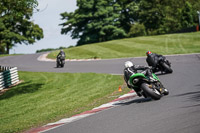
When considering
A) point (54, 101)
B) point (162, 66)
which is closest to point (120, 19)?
point (162, 66)

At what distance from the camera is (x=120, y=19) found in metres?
77.3

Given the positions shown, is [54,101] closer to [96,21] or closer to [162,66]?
[162,66]

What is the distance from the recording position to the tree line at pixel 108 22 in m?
70.0

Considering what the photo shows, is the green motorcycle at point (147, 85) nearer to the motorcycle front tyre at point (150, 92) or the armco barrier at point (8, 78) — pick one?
the motorcycle front tyre at point (150, 92)

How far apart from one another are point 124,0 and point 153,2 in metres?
9.54

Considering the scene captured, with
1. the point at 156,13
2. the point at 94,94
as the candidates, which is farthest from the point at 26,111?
the point at 156,13

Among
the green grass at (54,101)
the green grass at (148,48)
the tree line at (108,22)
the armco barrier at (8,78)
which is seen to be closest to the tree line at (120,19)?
the tree line at (108,22)

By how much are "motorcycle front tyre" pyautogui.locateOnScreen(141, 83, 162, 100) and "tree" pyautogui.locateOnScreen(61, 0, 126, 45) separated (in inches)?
2362

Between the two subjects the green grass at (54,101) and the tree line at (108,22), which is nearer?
the green grass at (54,101)

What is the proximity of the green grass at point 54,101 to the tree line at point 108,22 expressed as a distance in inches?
2031

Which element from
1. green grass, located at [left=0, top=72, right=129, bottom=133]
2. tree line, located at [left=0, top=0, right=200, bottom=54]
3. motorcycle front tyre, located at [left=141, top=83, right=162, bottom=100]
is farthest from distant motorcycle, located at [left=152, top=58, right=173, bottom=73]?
tree line, located at [left=0, top=0, right=200, bottom=54]

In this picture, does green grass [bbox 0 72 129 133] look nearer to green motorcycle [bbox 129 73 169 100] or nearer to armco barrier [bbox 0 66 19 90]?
green motorcycle [bbox 129 73 169 100]

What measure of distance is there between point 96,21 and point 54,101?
58.5m

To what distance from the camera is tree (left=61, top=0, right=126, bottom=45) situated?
70062 millimetres
